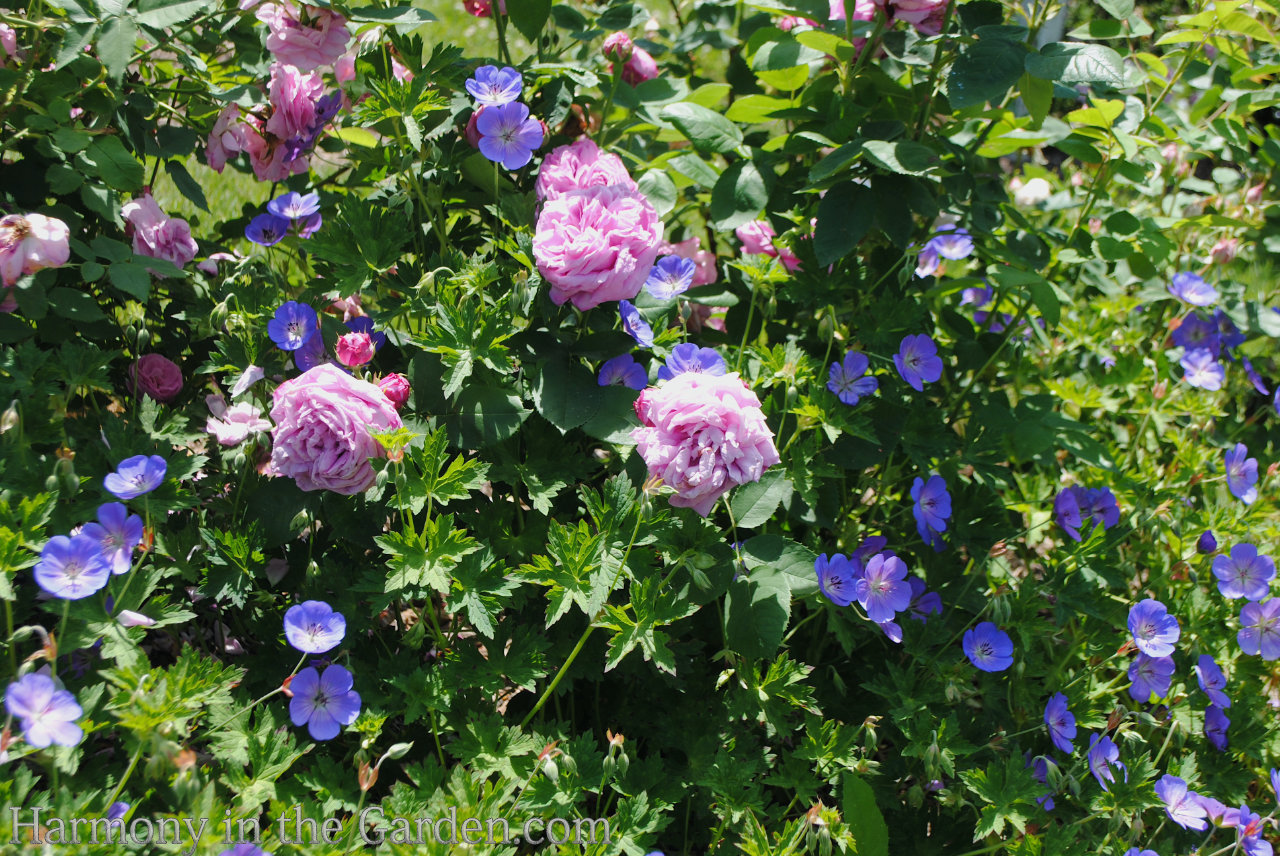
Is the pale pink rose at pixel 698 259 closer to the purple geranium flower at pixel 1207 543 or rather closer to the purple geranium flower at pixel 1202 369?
the purple geranium flower at pixel 1207 543

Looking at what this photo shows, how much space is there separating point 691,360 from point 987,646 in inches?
28.9

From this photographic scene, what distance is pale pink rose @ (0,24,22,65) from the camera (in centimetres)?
170

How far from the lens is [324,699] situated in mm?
1370

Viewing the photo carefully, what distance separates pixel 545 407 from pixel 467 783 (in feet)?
1.95

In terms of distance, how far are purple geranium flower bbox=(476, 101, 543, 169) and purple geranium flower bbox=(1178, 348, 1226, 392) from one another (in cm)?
183

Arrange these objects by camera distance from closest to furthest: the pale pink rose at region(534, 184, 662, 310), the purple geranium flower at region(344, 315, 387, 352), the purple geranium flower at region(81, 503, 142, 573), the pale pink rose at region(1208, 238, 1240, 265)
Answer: the purple geranium flower at region(81, 503, 142, 573) → the pale pink rose at region(534, 184, 662, 310) → the purple geranium flower at region(344, 315, 387, 352) → the pale pink rose at region(1208, 238, 1240, 265)

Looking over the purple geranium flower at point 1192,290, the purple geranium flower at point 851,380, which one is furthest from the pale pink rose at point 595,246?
the purple geranium flower at point 1192,290

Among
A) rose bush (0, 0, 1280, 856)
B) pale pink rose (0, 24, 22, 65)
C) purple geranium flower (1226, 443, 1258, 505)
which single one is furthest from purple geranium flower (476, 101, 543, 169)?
purple geranium flower (1226, 443, 1258, 505)

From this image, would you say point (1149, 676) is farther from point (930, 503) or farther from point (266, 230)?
point (266, 230)

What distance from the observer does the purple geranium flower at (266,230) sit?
175cm

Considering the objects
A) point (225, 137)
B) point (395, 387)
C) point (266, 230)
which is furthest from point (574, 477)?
point (225, 137)

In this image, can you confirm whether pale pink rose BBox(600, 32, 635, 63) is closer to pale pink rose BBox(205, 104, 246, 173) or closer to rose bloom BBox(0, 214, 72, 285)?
pale pink rose BBox(205, 104, 246, 173)

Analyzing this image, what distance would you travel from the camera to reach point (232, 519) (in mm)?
1570

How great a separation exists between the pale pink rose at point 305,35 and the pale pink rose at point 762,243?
35.0 inches
